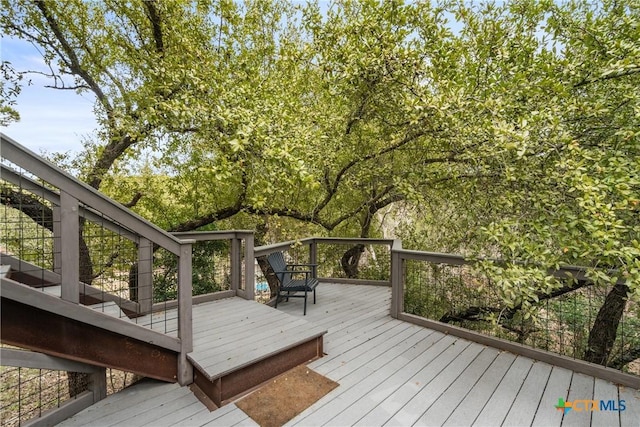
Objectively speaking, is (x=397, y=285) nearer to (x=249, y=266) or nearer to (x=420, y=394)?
(x=420, y=394)

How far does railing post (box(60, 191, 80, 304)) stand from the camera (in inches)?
76.7

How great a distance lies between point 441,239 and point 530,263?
2492 millimetres

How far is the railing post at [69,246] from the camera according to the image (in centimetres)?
195

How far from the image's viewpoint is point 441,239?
4957 mm

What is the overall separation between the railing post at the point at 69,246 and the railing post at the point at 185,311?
724mm

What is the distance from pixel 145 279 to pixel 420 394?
10.7ft

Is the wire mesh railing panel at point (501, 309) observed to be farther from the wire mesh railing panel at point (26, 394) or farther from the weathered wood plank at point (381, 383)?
the wire mesh railing panel at point (26, 394)

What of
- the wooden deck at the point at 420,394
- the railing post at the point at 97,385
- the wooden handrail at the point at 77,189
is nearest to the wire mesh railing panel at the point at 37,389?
the railing post at the point at 97,385

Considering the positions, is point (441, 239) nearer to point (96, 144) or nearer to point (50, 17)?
point (96, 144)

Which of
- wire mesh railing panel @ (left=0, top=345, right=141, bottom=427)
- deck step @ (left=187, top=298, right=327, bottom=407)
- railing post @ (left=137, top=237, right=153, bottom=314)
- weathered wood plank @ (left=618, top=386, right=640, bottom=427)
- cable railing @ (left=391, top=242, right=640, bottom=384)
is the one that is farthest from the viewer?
wire mesh railing panel @ (left=0, top=345, right=141, bottom=427)

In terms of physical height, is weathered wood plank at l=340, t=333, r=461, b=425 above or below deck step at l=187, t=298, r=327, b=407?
below

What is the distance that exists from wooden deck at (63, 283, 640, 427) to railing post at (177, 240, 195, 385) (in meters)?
0.14

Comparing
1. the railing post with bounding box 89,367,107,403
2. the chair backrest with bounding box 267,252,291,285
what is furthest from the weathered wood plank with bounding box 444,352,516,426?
the railing post with bounding box 89,367,107,403

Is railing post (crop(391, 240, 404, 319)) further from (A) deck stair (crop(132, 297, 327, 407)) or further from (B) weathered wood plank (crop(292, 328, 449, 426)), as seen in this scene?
(A) deck stair (crop(132, 297, 327, 407))
